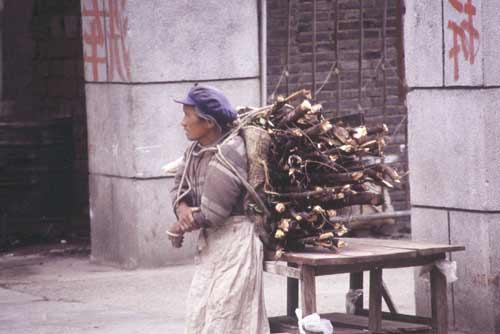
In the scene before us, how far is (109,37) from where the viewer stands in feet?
34.5

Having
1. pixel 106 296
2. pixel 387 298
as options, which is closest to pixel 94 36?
pixel 106 296

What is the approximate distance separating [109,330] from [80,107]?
5070mm

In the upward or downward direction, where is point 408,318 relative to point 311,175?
downward

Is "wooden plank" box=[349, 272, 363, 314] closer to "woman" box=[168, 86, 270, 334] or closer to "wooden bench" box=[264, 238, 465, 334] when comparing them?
"wooden bench" box=[264, 238, 465, 334]

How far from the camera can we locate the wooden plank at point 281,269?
607 cm

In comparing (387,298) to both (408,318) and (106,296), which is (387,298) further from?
(106,296)

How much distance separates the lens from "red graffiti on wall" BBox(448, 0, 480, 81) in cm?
720

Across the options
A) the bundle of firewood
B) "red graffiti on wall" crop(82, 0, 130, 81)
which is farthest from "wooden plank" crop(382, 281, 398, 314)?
"red graffiti on wall" crop(82, 0, 130, 81)

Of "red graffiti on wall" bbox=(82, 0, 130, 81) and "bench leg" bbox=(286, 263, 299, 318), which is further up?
"red graffiti on wall" bbox=(82, 0, 130, 81)

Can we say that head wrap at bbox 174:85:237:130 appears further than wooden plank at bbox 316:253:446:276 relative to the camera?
Yes

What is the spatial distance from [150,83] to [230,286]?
4.50m

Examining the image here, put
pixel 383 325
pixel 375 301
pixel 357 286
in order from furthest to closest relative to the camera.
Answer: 1. pixel 357 286
2. pixel 383 325
3. pixel 375 301

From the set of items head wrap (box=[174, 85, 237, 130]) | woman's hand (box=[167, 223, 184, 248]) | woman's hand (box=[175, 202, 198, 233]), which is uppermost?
head wrap (box=[174, 85, 237, 130])

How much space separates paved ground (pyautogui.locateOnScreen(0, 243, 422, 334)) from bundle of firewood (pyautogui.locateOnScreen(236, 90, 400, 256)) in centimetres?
193
